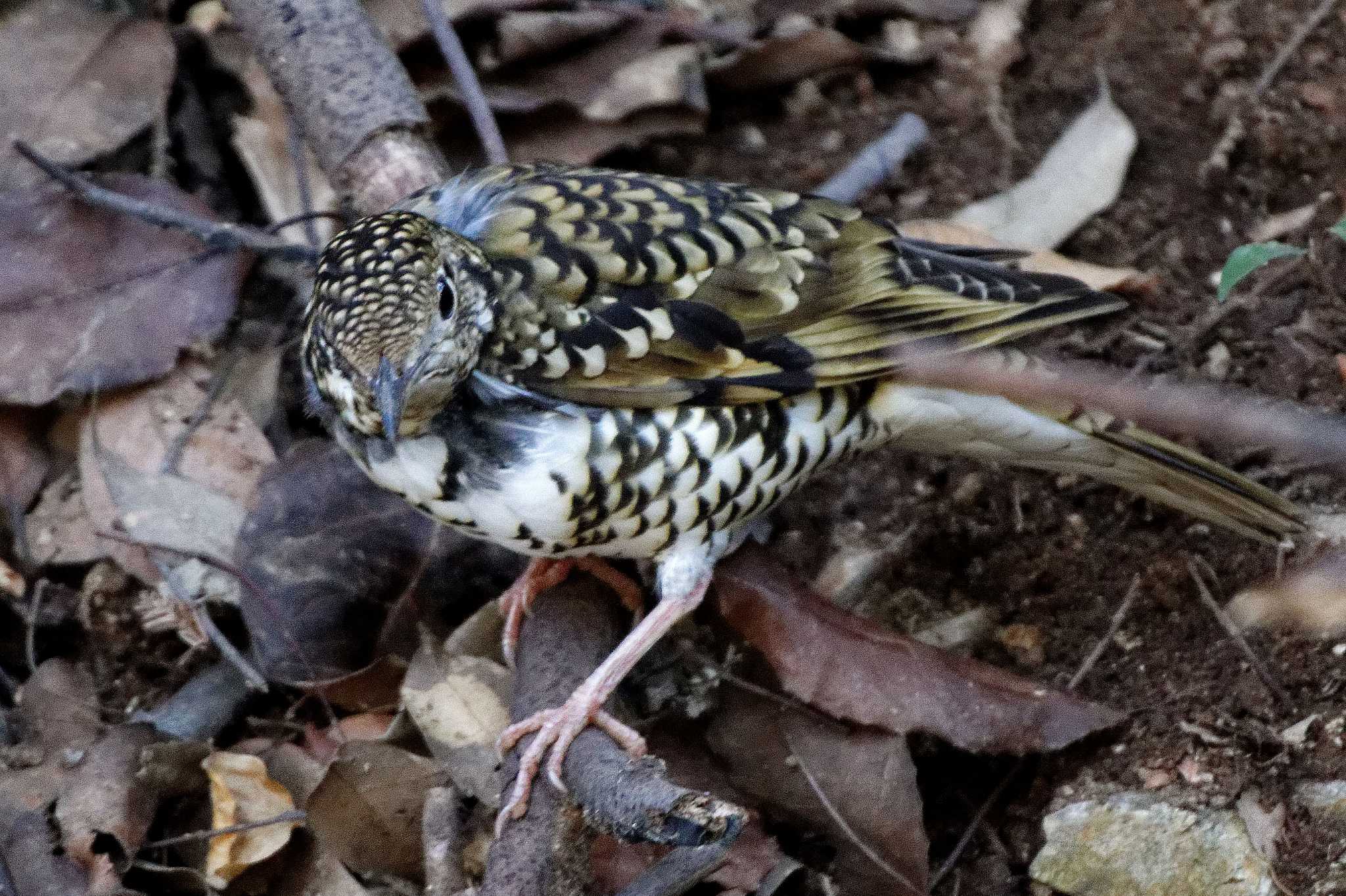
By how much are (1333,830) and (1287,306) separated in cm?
154

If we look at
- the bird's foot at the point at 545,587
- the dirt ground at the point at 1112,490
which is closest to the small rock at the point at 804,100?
the dirt ground at the point at 1112,490

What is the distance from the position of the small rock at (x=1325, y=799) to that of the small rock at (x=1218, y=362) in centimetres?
128

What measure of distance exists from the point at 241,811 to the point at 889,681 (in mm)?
1433

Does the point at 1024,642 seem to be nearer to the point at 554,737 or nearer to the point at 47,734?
the point at 554,737

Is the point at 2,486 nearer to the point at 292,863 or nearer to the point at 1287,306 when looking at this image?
the point at 292,863

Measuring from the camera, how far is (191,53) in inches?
190

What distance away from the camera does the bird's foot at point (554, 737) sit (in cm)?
300

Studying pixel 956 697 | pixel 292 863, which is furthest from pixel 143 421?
pixel 956 697

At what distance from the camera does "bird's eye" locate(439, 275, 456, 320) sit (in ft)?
9.55

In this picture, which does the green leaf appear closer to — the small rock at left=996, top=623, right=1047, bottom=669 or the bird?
the bird

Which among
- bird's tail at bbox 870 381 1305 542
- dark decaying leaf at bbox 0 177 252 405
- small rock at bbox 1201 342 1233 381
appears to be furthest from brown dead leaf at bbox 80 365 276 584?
small rock at bbox 1201 342 1233 381

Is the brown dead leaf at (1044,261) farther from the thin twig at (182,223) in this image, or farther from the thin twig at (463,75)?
the thin twig at (182,223)

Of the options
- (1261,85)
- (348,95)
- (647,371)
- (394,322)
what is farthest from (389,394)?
(1261,85)

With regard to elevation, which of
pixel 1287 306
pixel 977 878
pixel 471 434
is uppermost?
pixel 471 434
